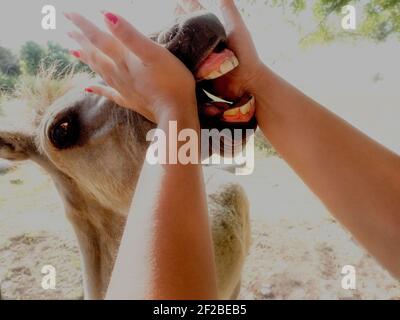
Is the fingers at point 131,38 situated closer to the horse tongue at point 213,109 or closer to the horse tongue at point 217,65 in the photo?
the horse tongue at point 217,65

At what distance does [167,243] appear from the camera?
2.45 feet

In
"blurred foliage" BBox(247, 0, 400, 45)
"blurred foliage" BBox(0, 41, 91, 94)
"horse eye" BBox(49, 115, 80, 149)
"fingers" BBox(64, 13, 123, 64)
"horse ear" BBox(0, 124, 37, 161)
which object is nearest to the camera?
"fingers" BBox(64, 13, 123, 64)

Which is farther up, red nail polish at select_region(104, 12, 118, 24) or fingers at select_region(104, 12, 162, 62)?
red nail polish at select_region(104, 12, 118, 24)

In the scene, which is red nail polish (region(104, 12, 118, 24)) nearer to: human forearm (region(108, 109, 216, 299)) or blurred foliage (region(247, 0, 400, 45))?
human forearm (region(108, 109, 216, 299))

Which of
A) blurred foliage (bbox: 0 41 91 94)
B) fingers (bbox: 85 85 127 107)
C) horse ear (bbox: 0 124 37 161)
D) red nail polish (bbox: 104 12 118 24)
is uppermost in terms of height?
red nail polish (bbox: 104 12 118 24)

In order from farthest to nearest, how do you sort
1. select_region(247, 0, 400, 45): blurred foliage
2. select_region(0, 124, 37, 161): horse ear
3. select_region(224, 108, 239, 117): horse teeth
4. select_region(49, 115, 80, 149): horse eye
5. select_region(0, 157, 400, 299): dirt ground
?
select_region(247, 0, 400, 45): blurred foliage
select_region(0, 157, 400, 299): dirt ground
select_region(0, 124, 37, 161): horse ear
select_region(49, 115, 80, 149): horse eye
select_region(224, 108, 239, 117): horse teeth

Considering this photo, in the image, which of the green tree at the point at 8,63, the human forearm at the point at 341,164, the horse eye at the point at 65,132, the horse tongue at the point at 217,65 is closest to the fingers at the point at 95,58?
the horse tongue at the point at 217,65

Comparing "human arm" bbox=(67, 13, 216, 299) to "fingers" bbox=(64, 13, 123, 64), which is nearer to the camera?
"human arm" bbox=(67, 13, 216, 299)

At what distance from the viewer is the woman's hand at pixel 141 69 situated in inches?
38.6

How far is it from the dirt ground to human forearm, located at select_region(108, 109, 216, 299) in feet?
8.45

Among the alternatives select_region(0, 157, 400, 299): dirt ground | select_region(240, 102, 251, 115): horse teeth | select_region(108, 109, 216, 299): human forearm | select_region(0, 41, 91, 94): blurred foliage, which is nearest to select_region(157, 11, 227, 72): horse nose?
select_region(240, 102, 251, 115): horse teeth

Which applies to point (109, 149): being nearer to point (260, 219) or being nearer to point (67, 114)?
point (67, 114)

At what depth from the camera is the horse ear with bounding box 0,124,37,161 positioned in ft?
6.68
